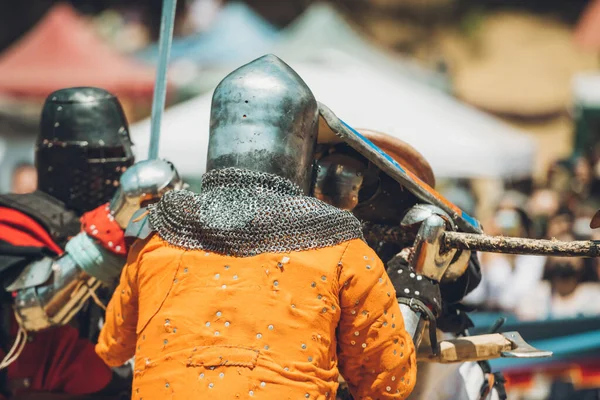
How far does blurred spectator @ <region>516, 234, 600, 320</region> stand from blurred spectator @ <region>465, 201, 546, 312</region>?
0.32 meters

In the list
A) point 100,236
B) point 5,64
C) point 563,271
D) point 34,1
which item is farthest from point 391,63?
point 34,1

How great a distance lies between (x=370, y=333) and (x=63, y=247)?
6.06ft

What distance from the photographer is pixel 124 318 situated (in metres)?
3.36

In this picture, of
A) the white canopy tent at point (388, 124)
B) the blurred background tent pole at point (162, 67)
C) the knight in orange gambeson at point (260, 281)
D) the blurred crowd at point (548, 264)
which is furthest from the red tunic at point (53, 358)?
the white canopy tent at point (388, 124)

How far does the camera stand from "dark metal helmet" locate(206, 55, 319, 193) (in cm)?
316

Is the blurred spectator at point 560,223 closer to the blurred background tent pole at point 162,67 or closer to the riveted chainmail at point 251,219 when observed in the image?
the blurred background tent pole at point 162,67

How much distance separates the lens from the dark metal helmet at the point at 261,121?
3160mm

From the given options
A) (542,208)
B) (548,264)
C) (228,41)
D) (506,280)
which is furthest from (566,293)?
(228,41)

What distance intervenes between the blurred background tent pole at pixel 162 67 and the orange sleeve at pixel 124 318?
1.10 metres

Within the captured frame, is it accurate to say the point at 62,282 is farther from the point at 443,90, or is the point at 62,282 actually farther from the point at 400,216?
the point at 443,90

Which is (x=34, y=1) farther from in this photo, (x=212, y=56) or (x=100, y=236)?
(x=100, y=236)

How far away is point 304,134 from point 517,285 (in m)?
4.74

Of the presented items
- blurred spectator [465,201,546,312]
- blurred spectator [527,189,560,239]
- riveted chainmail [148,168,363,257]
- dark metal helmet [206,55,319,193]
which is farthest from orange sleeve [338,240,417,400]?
blurred spectator [527,189,560,239]

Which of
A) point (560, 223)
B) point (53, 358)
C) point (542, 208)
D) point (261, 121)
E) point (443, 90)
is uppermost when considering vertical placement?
point (261, 121)
